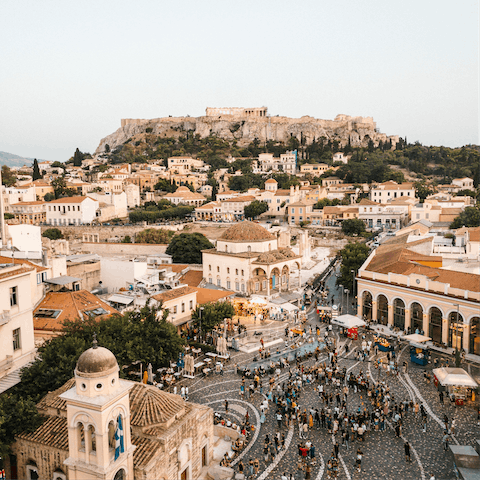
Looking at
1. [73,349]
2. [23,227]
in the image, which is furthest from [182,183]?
[73,349]

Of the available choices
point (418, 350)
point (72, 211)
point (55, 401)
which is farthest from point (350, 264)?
point (72, 211)

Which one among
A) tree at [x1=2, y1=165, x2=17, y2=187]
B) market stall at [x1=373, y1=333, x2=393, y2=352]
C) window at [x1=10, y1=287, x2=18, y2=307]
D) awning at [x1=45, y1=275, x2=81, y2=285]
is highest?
tree at [x1=2, y1=165, x2=17, y2=187]

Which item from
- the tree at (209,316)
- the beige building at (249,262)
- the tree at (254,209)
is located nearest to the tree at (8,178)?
Answer: the tree at (254,209)

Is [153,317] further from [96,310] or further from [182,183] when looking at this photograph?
[182,183]

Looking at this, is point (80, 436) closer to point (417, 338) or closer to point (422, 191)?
point (417, 338)

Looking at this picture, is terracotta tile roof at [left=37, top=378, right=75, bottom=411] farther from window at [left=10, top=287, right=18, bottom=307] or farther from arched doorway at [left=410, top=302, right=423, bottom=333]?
arched doorway at [left=410, top=302, right=423, bottom=333]

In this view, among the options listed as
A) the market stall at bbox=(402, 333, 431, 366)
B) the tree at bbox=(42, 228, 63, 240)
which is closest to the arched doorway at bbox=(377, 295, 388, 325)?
the market stall at bbox=(402, 333, 431, 366)
